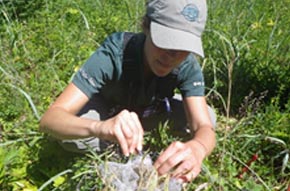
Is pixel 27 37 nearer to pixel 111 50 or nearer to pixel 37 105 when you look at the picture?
pixel 37 105

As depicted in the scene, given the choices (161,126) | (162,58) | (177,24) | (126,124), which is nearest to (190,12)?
(177,24)

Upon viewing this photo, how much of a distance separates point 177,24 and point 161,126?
444mm

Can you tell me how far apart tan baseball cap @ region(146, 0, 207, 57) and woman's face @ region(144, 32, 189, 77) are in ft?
0.16

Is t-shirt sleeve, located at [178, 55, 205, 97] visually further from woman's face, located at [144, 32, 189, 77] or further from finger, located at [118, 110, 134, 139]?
finger, located at [118, 110, 134, 139]

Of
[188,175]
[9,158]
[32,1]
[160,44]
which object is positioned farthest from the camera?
[32,1]

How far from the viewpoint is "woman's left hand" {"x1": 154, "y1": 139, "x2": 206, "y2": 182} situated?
1561 mm

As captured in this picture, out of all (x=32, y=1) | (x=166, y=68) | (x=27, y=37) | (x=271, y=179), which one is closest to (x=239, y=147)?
(x=271, y=179)

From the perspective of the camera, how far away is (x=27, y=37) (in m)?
3.35

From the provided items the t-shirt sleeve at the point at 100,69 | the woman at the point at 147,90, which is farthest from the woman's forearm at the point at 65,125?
the t-shirt sleeve at the point at 100,69

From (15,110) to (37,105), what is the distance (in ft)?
0.34

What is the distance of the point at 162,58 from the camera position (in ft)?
6.51

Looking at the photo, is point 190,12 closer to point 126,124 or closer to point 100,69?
point 100,69

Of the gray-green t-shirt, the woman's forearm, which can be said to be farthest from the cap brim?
the woman's forearm

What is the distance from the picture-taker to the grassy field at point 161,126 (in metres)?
2.19
